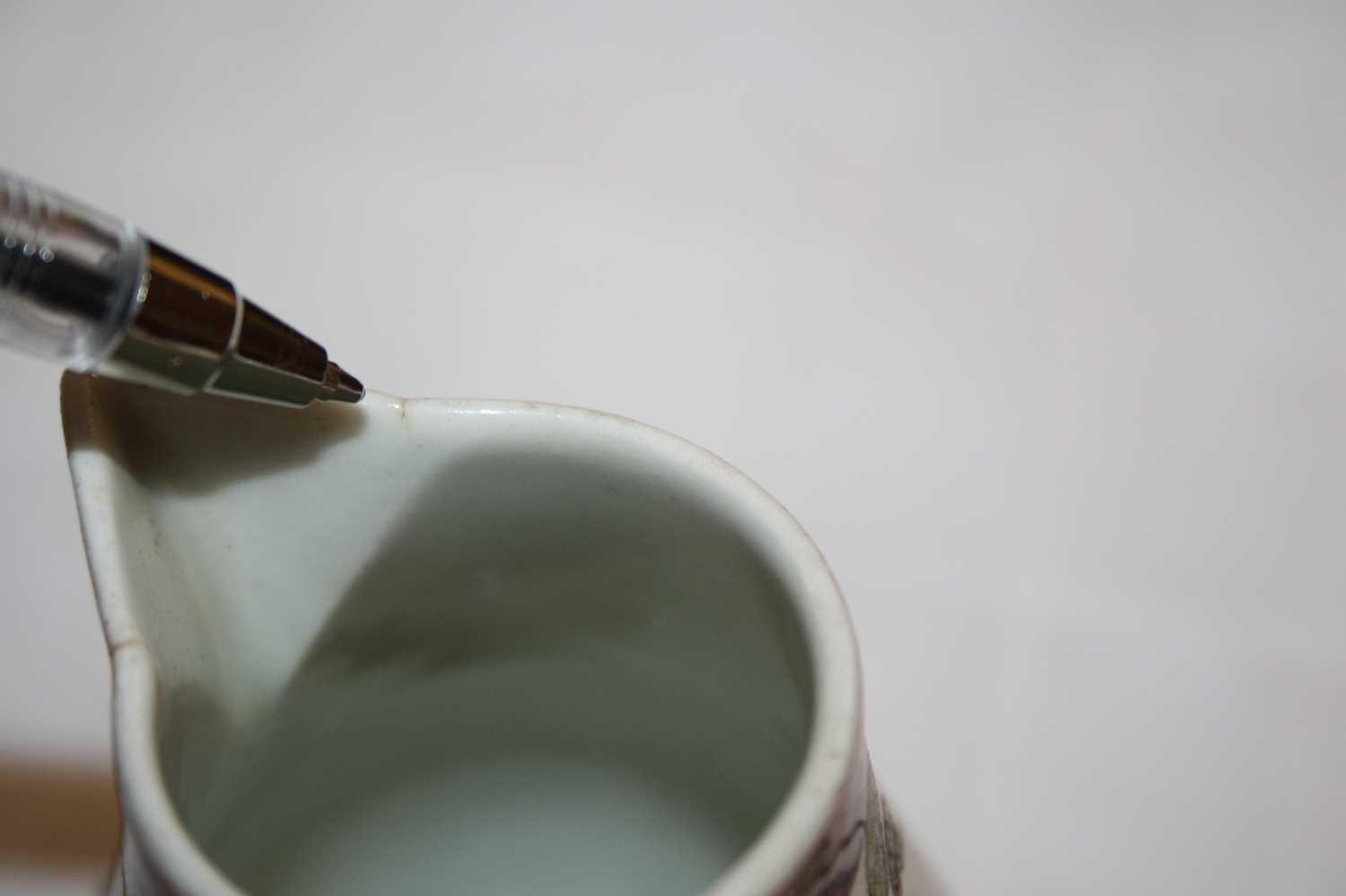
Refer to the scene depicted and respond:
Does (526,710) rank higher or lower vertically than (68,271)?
lower

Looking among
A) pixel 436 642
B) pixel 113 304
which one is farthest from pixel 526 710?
pixel 113 304

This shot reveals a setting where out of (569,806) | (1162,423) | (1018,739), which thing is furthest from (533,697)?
(1162,423)

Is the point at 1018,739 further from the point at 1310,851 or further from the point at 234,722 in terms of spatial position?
the point at 234,722

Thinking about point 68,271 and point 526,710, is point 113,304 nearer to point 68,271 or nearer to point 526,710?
point 68,271

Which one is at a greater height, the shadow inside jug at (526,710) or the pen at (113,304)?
the pen at (113,304)

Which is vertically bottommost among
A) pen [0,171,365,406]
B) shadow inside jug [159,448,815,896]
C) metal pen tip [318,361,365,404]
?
shadow inside jug [159,448,815,896]
